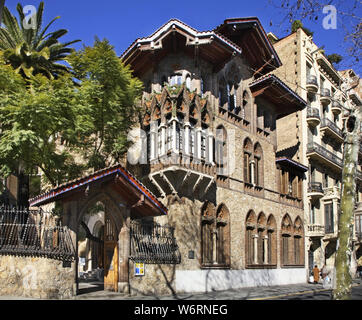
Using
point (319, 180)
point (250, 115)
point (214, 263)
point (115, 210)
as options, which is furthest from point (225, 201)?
point (319, 180)

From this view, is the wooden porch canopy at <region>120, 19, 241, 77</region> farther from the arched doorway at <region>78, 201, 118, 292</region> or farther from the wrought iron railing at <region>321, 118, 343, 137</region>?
the wrought iron railing at <region>321, 118, 343, 137</region>

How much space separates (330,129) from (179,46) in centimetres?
2293

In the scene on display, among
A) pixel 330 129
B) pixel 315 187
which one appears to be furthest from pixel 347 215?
pixel 330 129

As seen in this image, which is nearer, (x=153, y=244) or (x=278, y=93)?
(x=153, y=244)

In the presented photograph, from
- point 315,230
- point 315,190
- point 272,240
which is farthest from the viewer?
point 315,190

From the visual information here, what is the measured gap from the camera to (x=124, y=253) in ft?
58.5

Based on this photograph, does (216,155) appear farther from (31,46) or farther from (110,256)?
(31,46)

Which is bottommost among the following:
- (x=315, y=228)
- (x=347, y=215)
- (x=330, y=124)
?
(x=315, y=228)

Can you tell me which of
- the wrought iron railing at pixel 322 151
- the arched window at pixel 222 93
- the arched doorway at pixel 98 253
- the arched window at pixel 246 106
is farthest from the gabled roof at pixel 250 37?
the arched doorway at pixel 98 253

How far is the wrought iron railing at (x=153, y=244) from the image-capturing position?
18250mm

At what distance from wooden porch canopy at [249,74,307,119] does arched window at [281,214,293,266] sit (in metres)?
8.59

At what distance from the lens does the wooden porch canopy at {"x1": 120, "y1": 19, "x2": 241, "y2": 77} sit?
79.0 feet

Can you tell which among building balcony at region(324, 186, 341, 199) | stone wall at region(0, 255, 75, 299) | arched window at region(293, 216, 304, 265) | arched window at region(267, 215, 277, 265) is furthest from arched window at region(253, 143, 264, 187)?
stone wall at region(0, 255, 75, 299)

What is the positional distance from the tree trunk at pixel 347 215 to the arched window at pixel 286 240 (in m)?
21.4
